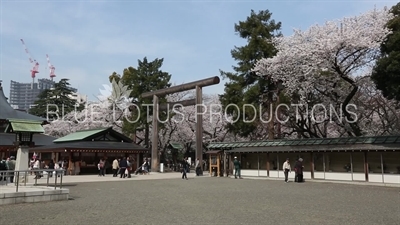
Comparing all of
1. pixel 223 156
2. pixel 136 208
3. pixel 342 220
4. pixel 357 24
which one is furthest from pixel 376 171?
pixel 136 208

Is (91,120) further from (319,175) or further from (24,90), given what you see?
(24,90)

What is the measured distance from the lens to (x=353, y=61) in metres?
23.3

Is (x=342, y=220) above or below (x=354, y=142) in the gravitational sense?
below

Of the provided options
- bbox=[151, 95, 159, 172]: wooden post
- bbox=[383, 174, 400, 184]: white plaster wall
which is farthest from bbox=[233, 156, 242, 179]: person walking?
bbox=[151, 95, 159, 172]: wooden post

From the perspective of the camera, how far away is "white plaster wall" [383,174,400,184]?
18534mm

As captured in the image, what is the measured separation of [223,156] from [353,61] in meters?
11.5

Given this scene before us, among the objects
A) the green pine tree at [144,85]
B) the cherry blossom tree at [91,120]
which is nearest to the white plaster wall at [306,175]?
the green pine tree at [144,85]

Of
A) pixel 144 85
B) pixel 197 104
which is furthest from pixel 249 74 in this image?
pixel 144 85

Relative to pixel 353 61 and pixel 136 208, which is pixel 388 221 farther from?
pixel 353 61

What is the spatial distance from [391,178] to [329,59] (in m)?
8.09

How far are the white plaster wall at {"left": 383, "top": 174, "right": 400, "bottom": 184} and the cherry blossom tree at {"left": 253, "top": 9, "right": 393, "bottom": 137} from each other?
6144mm

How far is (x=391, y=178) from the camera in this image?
739 inches

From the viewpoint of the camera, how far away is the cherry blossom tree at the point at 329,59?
72.2 feet

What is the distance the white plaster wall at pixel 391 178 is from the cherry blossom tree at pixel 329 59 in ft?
20.2
